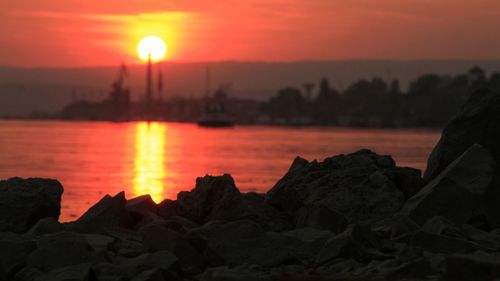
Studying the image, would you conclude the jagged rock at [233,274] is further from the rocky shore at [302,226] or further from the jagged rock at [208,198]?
the jagged rock at [208,198]

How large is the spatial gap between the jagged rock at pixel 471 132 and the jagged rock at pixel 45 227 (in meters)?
4.76

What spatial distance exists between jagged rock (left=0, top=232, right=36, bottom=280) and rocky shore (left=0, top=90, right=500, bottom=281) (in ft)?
0.04

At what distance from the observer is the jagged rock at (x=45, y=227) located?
33.6ft

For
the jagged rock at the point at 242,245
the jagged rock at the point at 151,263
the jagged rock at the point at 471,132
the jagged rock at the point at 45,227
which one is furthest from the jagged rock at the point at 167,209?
the jagged rock at the point at 471,132

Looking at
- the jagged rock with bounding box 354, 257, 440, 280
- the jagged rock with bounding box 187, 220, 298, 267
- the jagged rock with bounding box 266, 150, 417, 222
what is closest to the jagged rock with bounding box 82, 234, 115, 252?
the jagged rock with bounding box 187, 220, 298, 267

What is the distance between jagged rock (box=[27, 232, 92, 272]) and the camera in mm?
8836

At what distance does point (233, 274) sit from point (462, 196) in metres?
3.49

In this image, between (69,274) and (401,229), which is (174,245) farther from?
(401,229)

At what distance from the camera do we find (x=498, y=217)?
35.3ft

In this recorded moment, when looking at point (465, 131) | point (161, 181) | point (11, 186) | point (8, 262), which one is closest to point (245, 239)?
point (8, 262)

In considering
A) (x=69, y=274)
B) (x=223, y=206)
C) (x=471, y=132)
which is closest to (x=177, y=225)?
(x=223, y=206)

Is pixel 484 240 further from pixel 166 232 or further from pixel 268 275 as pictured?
pixel 166 232

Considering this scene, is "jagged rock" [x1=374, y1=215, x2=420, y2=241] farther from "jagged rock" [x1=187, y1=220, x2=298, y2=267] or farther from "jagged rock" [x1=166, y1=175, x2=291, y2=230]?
"jagged rock" [x1=166, y1=175, x2=291, y2=230]

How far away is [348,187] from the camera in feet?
37.0
